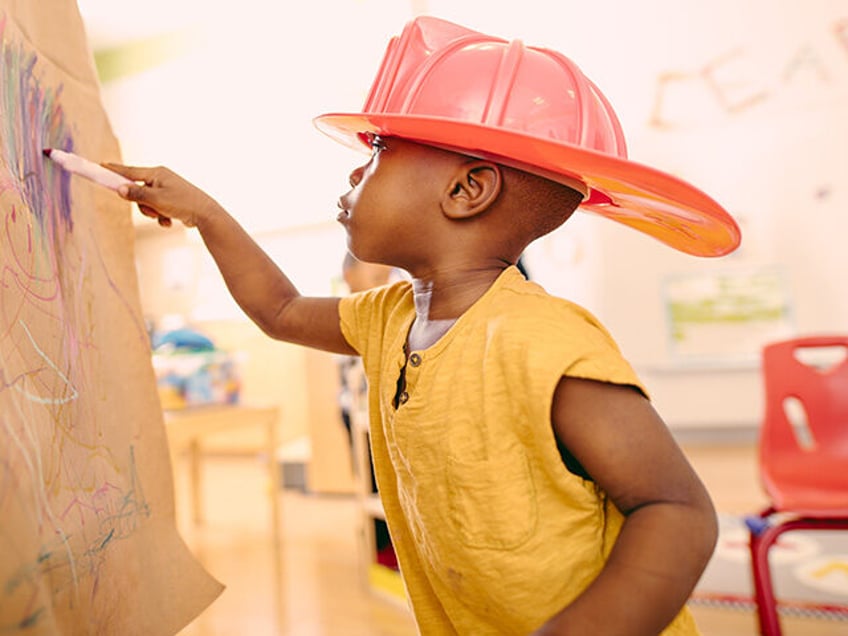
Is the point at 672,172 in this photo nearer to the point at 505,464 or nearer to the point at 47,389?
the point at 505,464

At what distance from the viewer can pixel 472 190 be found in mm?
504

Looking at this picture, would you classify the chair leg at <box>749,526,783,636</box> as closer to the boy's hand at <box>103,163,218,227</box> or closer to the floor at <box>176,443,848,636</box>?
the floor at <box>176,443,848,636</box>

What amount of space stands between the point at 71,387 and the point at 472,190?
11.9 inches

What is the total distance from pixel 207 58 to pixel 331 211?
1.09 meters

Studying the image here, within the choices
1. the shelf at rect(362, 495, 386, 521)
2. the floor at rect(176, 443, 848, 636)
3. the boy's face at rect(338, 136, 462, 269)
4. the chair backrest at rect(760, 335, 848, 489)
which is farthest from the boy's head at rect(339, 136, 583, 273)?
the shelf at rect(362, 495, 386, 521)

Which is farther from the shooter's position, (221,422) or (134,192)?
(221,422)

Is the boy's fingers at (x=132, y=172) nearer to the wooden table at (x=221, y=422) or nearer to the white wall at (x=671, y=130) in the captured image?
the wooden table at (x=221, y=422)

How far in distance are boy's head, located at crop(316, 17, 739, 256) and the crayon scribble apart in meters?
0.20

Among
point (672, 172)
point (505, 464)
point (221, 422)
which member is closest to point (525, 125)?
point (505, 464)

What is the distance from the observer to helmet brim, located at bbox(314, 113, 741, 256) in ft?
1.39

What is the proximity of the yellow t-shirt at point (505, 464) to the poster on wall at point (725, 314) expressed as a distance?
2340 millimetres

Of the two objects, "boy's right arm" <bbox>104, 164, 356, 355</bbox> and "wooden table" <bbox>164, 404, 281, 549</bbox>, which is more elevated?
"boy's right arm" <bbox>104, 164, 356, 355</bbox>

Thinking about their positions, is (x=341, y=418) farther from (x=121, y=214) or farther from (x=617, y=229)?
(x=121, y=214)

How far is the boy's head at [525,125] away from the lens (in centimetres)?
44
